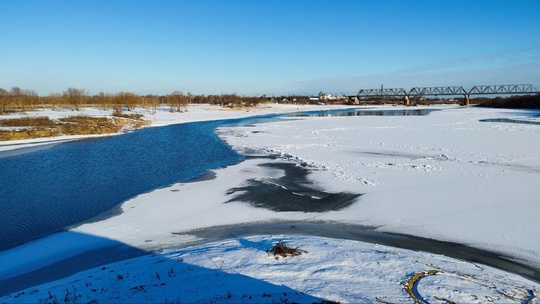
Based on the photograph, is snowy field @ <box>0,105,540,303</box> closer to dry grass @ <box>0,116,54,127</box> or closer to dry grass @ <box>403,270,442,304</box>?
dry grass @ <box>403,270,442,304</box>

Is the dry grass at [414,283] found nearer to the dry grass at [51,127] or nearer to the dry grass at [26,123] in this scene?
the dry grass at [51,127]

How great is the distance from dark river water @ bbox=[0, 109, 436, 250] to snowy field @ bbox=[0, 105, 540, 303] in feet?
4.09

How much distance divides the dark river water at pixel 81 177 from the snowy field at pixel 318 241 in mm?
1247

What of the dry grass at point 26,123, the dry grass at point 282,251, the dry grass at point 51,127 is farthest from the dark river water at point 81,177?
the dry grass at point 26,123

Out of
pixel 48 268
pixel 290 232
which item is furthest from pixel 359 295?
pixel 48 268

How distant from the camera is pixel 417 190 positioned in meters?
11.9

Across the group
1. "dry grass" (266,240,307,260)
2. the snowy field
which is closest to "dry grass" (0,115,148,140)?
the snowy field

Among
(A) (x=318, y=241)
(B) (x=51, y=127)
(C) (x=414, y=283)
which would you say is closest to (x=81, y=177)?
(A) (x=318, y=241)

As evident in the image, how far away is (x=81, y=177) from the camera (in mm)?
15688

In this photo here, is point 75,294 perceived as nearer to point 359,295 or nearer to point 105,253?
point 105,253

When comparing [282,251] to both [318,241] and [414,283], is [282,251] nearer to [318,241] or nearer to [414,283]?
[318,241]

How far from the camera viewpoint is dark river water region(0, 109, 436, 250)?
10.1 meters

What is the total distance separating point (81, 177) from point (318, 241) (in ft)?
42.1

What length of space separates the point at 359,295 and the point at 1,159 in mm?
23841
